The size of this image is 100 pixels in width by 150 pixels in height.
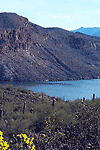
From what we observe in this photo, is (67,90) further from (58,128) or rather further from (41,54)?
(58,128)

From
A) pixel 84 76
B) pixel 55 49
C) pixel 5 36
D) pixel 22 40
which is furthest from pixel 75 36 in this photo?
pixel 5 36

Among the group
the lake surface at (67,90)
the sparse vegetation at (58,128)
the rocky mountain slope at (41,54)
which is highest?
the rocky mountain slope at (41,54)

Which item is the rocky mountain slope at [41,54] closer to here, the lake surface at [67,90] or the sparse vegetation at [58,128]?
the lake surface at [67,90]

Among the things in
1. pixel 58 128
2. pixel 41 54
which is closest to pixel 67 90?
pixel 41 54

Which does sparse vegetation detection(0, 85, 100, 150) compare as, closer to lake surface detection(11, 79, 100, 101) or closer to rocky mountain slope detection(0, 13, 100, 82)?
lake surface detection(11, 79, 100, 101)

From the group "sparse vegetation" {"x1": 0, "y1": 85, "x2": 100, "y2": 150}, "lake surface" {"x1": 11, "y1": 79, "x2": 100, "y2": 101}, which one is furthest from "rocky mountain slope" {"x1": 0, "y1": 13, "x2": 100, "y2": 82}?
"sparse vegetation" {"x1": 0, "y1": 85, "x2": 100, "y2": 150}

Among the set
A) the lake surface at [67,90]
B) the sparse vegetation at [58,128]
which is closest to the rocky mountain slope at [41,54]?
the lake surface at [67,90]

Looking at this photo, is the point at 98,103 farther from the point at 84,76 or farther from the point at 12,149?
the point at 84,76

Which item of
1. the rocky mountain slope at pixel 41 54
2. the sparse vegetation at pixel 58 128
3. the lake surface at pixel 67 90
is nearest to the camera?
the sparse vegetation at pixel 58 128

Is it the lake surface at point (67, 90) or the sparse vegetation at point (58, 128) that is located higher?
the sparse vegetation at point (58, 128)
